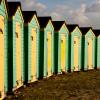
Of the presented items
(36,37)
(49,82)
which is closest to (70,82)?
(49,82)

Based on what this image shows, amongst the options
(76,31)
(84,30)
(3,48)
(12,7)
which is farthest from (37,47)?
(84,30)

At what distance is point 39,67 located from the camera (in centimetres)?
2214

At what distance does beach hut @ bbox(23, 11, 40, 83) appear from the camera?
1886cm

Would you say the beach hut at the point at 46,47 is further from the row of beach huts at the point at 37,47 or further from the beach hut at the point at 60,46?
the beach hut at the point at 60,46

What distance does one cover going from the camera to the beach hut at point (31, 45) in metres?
18.9

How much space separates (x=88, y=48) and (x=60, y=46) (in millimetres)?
6888

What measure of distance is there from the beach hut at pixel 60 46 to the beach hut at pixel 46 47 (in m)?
0.84

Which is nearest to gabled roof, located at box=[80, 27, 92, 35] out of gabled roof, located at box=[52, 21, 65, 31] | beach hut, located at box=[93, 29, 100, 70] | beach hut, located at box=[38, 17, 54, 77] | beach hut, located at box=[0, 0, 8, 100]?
beach hut, located at box=[93, 29, 100, 70]

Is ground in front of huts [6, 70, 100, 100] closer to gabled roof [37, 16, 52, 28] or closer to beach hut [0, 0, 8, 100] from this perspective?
beach hut [0, 0, 8, 100]

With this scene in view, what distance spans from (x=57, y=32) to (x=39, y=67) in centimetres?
436

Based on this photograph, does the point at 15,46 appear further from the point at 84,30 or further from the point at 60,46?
the point at 84,30

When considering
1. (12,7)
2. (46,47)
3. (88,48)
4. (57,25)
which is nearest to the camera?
(12,7)

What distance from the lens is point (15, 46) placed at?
1630cm

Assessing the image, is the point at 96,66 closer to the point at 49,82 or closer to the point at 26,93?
the point at 49,82
